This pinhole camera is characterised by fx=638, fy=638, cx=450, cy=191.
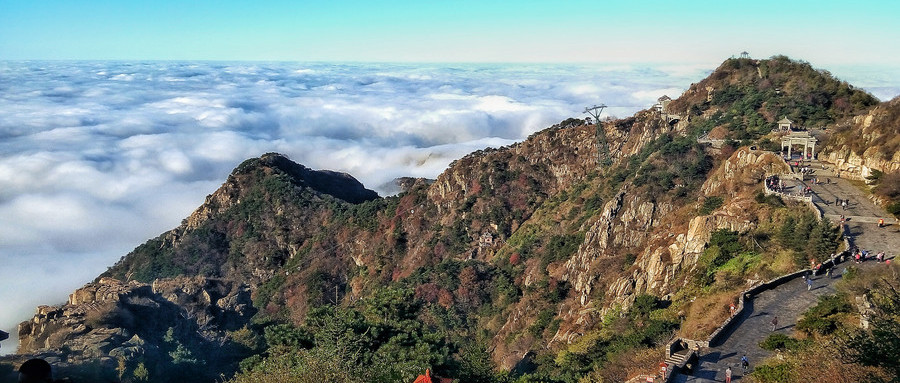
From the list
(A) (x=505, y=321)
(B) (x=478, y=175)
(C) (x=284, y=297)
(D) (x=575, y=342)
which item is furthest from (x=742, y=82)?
(C) (x=284, y=297)

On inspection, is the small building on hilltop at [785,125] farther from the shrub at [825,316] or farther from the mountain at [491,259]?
the shrub at [825,316]

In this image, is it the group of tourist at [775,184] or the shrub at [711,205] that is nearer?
the group of tourist at [775,184]

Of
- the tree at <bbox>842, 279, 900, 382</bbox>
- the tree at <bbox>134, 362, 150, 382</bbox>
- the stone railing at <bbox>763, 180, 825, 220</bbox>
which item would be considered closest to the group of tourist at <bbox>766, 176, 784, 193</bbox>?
the stone railing at <bbox>763, 180, 825, 220</bbox>

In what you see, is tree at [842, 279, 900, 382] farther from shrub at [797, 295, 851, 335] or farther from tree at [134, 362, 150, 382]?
tree at [134, 362, 150, 382]

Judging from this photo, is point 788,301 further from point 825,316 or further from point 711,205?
point 711,205

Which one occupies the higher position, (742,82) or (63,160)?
(742,82)

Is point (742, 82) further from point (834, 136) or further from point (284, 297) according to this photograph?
point (284, 297)

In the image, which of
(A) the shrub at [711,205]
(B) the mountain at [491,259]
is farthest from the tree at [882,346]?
(A) the shrub at [711,205]
